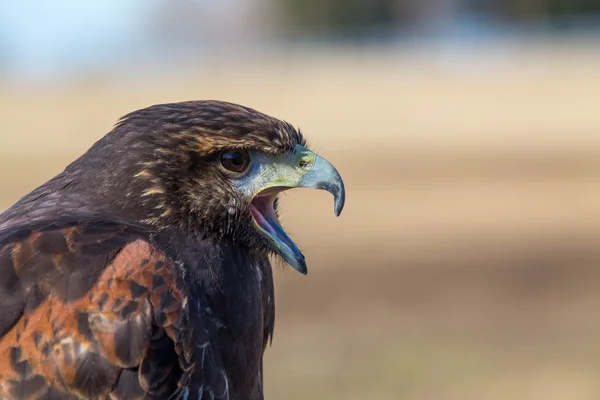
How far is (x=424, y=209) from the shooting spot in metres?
16.1

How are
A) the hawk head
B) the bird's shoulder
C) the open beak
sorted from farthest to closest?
the open beak, the hawk head, the bird's shoulder

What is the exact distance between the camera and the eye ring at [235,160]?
4328mm

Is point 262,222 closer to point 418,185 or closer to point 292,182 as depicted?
point 292,182

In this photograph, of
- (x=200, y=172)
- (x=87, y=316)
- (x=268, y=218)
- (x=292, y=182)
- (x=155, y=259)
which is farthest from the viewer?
(x=268, y=218)

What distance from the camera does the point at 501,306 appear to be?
1165cm

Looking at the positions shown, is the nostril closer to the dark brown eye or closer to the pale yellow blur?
the dark brown eye

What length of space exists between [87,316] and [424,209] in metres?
12.4

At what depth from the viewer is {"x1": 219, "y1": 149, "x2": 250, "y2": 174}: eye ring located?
170 inches

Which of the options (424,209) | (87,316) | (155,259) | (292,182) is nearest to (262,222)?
(292,182)

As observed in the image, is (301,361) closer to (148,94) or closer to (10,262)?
(10,262)

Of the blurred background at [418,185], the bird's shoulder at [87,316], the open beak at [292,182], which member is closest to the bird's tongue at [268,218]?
the open beak at [292,182]

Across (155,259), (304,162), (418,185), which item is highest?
(304,162)

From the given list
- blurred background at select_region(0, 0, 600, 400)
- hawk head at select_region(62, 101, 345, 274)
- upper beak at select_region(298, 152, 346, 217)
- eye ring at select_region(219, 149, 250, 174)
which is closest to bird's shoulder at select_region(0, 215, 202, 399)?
hawk head at select_region(62, 101, 345, 274)

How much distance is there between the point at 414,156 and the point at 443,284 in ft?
22.9
